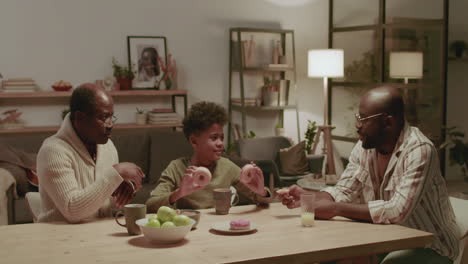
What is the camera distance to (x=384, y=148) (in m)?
2.35

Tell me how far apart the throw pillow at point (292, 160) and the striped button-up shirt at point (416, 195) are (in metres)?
3.08

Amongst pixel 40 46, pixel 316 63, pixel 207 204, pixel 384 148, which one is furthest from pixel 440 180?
pixel 40 46

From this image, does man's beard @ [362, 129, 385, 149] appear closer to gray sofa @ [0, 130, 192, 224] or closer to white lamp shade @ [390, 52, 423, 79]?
gray sofa @ [0, 130, 192, 224]

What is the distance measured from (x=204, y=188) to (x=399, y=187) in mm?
853

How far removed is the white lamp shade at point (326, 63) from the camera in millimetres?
6086

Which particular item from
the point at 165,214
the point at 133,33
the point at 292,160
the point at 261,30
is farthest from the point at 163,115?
the point at 165,214

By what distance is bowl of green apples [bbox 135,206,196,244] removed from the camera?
1.84 metres

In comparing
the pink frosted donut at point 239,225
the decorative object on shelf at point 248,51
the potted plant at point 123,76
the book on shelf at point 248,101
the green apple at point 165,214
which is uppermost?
the decorative object on shelf at point 248,51

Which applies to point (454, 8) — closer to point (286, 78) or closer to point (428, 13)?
point (428, 13)

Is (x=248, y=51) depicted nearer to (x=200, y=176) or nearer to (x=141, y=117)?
(x=141, y=117)

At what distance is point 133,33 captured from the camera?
595 centimetres

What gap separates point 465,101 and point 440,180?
576 cm

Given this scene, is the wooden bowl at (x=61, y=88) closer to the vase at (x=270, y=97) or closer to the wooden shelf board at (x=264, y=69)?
the wooden shelf board at (x=264, y=69)

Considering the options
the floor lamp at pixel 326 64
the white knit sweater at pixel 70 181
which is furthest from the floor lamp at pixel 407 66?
the white knit sweater at pixel 70 181
